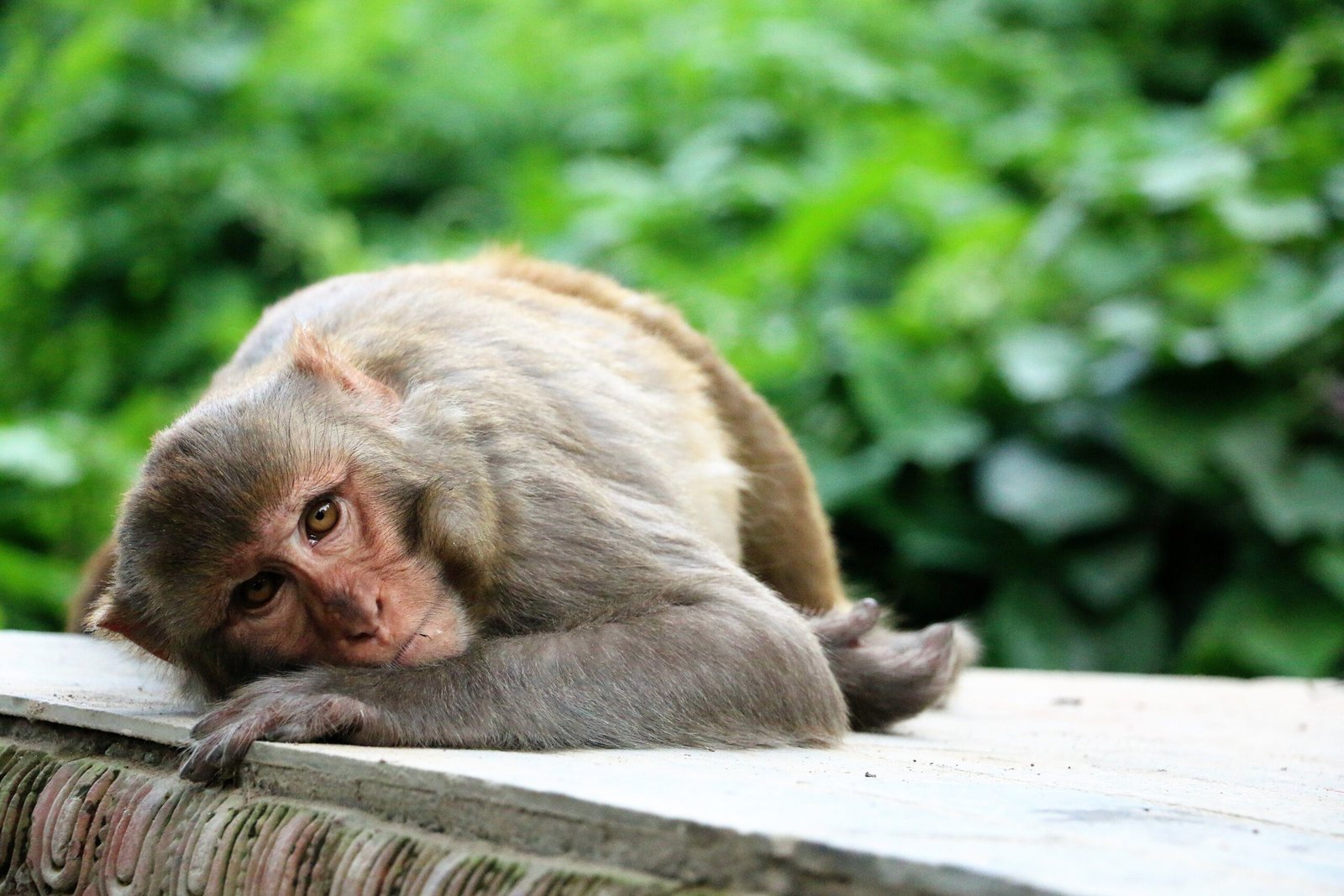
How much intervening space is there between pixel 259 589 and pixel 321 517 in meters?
0.18

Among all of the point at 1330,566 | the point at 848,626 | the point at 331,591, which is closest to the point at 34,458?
the point at 331,591

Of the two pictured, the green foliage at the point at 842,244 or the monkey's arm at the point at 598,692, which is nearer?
the monkey's arm at the point at 598,692

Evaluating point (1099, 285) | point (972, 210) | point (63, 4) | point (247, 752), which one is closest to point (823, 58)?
point (972, 210)

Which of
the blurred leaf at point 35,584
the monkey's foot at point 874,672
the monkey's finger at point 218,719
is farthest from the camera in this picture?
the blurred leaf at point 35,584

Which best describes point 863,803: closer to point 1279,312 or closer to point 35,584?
point 35,584

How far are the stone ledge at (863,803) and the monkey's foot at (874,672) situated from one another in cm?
10

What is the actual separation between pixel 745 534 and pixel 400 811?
7.21 feet

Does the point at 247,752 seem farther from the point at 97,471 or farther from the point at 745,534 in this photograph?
the point at 97,471

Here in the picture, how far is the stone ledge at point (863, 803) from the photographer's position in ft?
5.52

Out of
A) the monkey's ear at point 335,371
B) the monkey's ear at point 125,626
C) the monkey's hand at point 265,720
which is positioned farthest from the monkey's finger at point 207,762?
the monkey's ear at point 335,371

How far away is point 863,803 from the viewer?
2.04 metres

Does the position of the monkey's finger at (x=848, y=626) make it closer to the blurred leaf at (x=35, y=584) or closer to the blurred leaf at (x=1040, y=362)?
the blurred leaf at (x=1040, y=362)

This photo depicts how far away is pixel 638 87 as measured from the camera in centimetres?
974

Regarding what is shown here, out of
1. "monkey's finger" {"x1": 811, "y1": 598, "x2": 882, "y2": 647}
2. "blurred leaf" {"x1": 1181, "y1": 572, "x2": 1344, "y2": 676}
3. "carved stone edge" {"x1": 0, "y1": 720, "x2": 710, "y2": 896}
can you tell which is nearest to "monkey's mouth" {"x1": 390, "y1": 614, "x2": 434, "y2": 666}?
"carved stone edge" {"x1": 0, "y1": 720, "x2": 710, "y2": 896}
